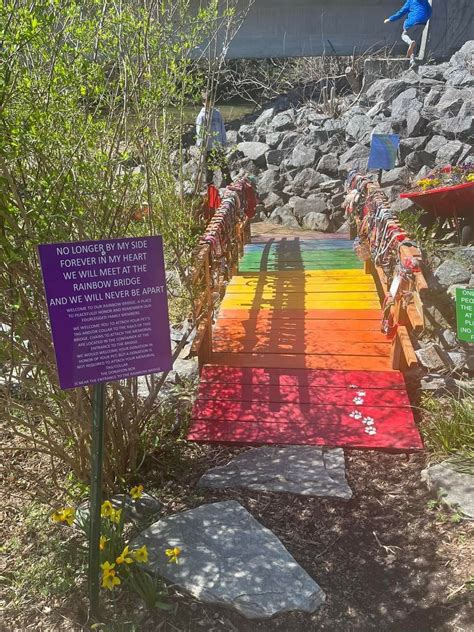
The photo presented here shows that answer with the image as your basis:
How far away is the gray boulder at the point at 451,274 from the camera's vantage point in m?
5.50

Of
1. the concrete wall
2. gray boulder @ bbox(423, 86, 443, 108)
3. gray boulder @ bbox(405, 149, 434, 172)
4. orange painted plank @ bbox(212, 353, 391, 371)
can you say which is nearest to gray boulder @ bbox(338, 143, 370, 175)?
gray boulder @ bbox(405, 149, 434, 172)

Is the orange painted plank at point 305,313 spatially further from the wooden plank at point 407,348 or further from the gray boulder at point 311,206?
the gray boulder at point 311,206

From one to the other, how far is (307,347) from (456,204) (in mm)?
3687

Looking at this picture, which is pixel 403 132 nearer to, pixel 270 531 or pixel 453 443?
pixel 453 443

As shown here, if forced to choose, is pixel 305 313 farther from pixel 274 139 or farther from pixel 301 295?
pixel 274 139

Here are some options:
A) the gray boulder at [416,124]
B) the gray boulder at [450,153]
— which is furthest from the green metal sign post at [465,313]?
the gray boulder at [416,124]

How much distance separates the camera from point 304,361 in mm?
4418

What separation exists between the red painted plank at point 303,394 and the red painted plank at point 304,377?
4 cm

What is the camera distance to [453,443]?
3441 millimetres

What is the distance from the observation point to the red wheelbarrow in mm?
6918

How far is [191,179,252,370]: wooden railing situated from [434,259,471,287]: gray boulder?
213cm

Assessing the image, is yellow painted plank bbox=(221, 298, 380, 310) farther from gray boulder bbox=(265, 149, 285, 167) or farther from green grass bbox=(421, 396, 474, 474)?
gray boulder bbox=(265, 149, 285, 167)

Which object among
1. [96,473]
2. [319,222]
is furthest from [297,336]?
[319,222]

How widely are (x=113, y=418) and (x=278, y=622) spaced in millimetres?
1360
